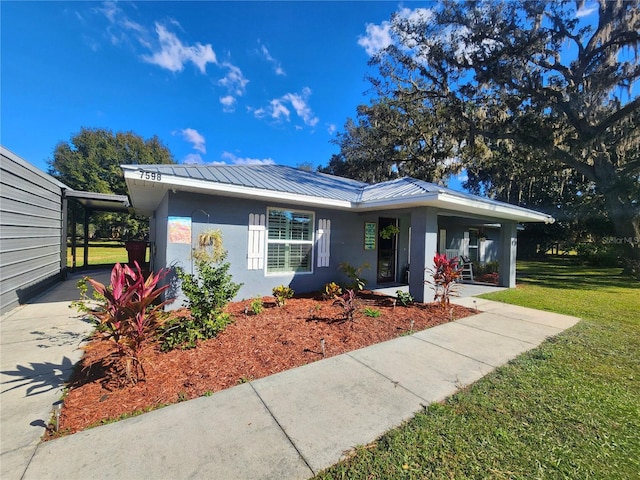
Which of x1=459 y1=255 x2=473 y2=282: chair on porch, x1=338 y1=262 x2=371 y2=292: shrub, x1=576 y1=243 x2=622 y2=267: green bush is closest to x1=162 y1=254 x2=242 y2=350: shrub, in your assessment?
x1=338 y1=262 x2=371 y2=292: shrub

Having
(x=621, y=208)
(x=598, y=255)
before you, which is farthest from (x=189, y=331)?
(x=598, y=255)

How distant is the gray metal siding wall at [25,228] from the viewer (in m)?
5.55

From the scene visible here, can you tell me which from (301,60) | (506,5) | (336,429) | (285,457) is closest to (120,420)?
(285,457)

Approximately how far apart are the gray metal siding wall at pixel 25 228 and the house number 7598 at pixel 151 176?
3.31 metres

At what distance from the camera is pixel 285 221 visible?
7.02m

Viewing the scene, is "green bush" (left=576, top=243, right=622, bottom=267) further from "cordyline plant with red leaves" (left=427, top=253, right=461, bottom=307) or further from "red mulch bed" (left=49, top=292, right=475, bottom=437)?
"red mulch bed" (left=49, top=292, right=475, bottom=437)

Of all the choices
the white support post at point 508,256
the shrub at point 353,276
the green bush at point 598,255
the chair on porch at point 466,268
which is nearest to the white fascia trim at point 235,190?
the shrub at point 353,276

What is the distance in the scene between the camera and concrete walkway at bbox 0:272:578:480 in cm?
Result: 199

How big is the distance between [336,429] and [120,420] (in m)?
1.94

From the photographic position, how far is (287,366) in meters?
3.54

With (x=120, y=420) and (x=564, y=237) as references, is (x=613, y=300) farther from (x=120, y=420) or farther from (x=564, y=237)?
(x=564, y=237)

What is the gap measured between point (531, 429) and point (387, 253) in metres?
7.20

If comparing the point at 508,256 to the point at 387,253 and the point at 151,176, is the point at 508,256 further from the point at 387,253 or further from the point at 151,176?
the point at 151,176

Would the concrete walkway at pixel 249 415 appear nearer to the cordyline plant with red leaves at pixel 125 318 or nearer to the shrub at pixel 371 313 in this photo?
the cordyline plant with red leaves at pixel 125 318
